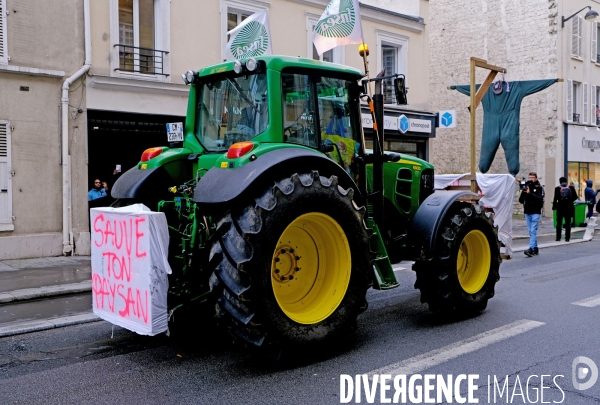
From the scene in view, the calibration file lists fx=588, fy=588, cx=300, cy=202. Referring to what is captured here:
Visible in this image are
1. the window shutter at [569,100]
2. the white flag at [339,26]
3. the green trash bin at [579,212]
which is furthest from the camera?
the window shutter at [569,100]

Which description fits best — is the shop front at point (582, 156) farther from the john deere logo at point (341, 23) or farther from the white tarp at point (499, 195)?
the john deere logo at point (341, 23)

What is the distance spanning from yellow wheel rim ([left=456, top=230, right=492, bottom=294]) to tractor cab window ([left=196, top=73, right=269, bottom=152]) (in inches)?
115

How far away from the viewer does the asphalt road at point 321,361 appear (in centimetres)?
434

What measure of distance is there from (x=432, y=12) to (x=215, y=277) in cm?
2766

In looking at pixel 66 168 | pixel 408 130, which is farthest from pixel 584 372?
pixel 408 130

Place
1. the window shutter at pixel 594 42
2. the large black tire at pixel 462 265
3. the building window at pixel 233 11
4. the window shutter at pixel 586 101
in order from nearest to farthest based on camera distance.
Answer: the large black tire at pixel 462 265 → the building window at pixel 233 11 → the window shutter at pixel 586 101 → the window shutter at pixel 594 42

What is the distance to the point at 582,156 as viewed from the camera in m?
26.7

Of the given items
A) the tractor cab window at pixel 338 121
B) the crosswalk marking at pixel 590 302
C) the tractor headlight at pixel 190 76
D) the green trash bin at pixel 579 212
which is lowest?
the crosswalk marking at pixel 590 302

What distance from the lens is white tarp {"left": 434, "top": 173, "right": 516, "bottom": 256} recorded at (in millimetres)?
12547

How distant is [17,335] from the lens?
6402 millimetres

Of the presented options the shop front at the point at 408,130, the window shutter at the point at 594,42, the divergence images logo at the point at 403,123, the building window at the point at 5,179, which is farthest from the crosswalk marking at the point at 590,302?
the window shutter at the point at 594,42

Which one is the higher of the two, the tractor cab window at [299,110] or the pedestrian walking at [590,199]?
the tractor cab window at [299,110]

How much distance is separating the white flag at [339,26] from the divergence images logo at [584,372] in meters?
4.02

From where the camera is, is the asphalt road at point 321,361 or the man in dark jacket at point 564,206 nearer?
the asphalt road at point 321,361
